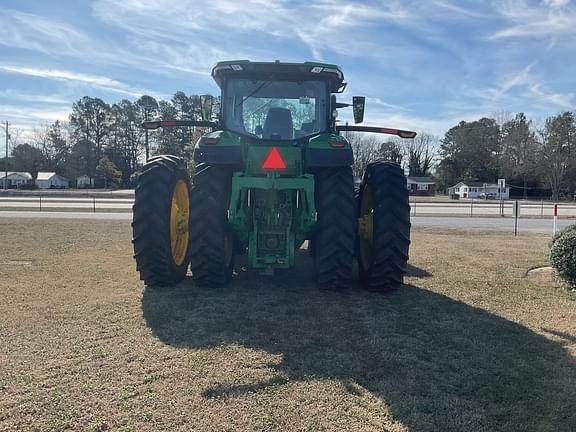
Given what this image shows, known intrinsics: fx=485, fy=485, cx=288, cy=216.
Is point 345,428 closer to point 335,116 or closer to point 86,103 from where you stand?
point 335,116

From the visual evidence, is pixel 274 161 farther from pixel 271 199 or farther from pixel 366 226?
pixel 366 226

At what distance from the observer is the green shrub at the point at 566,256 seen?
724cm

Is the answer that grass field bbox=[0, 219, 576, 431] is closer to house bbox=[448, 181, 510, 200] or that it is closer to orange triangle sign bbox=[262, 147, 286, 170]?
orange triangle sign bbox=[262, 147, 286, 170]

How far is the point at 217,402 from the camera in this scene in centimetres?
347

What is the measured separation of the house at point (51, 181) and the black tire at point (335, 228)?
269 feet

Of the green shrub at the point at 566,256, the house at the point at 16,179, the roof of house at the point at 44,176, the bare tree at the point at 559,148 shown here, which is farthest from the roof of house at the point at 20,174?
the green shrub at the point at 566,256

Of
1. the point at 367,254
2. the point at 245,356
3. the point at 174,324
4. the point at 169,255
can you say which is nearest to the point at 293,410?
the point at 245,356

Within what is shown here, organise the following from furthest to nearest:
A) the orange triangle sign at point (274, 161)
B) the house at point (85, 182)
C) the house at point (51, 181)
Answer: the house at point (85, 182) → the house at point (51, 181) → the orange triangle sign at point (274, 161)

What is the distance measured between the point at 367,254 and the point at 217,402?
4.19 meters

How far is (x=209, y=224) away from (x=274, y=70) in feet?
7.50

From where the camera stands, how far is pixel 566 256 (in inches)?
289

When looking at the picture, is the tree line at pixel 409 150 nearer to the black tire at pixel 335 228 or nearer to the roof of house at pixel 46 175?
the roof of house at pixel 46 175

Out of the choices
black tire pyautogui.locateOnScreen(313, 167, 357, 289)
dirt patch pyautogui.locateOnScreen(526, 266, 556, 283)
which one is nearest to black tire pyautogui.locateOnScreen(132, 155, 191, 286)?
black tire pyautogui.locateOnScreen(313, 167, 357, 289)

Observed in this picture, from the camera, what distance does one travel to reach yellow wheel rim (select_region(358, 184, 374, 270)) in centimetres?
712
